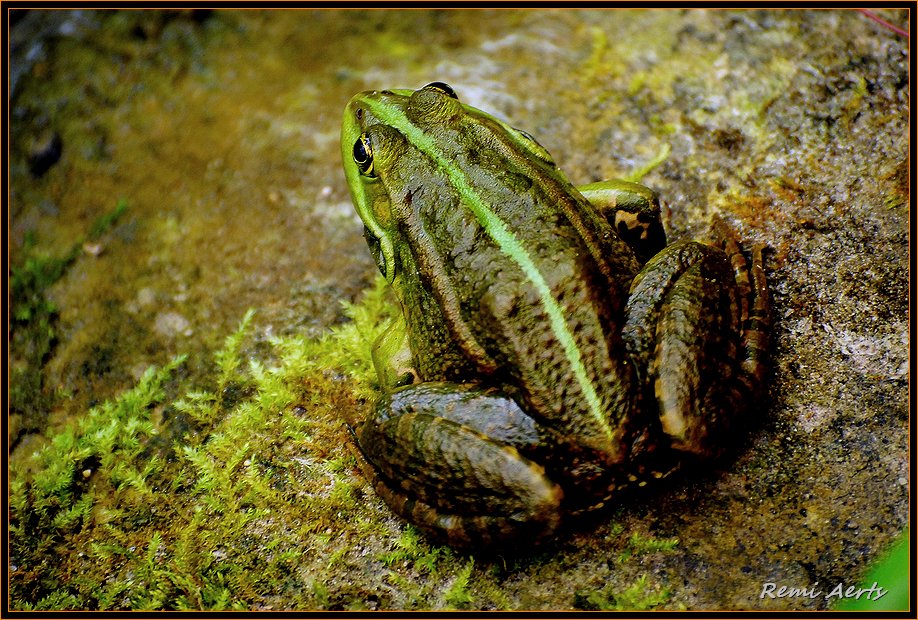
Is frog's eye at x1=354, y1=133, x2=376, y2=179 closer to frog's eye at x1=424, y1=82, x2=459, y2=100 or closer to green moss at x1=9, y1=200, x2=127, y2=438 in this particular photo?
frog's eye at x1=424, y1=82, x2=459, y2=100

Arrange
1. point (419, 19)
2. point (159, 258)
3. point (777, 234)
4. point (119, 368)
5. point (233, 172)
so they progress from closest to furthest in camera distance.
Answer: point (777, 234), point (119, 368), point (159, 258), point (233, 172), point (419, 19)

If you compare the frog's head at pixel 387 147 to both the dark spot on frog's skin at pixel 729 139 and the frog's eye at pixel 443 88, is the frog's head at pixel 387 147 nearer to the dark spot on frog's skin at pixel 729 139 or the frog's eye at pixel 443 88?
the frog's eye at pixel 443 88

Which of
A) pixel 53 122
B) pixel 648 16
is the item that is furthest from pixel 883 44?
pixel 53 122

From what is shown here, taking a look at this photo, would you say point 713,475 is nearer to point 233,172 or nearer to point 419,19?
point 233,172

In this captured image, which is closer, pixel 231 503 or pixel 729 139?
pixel 231 503
